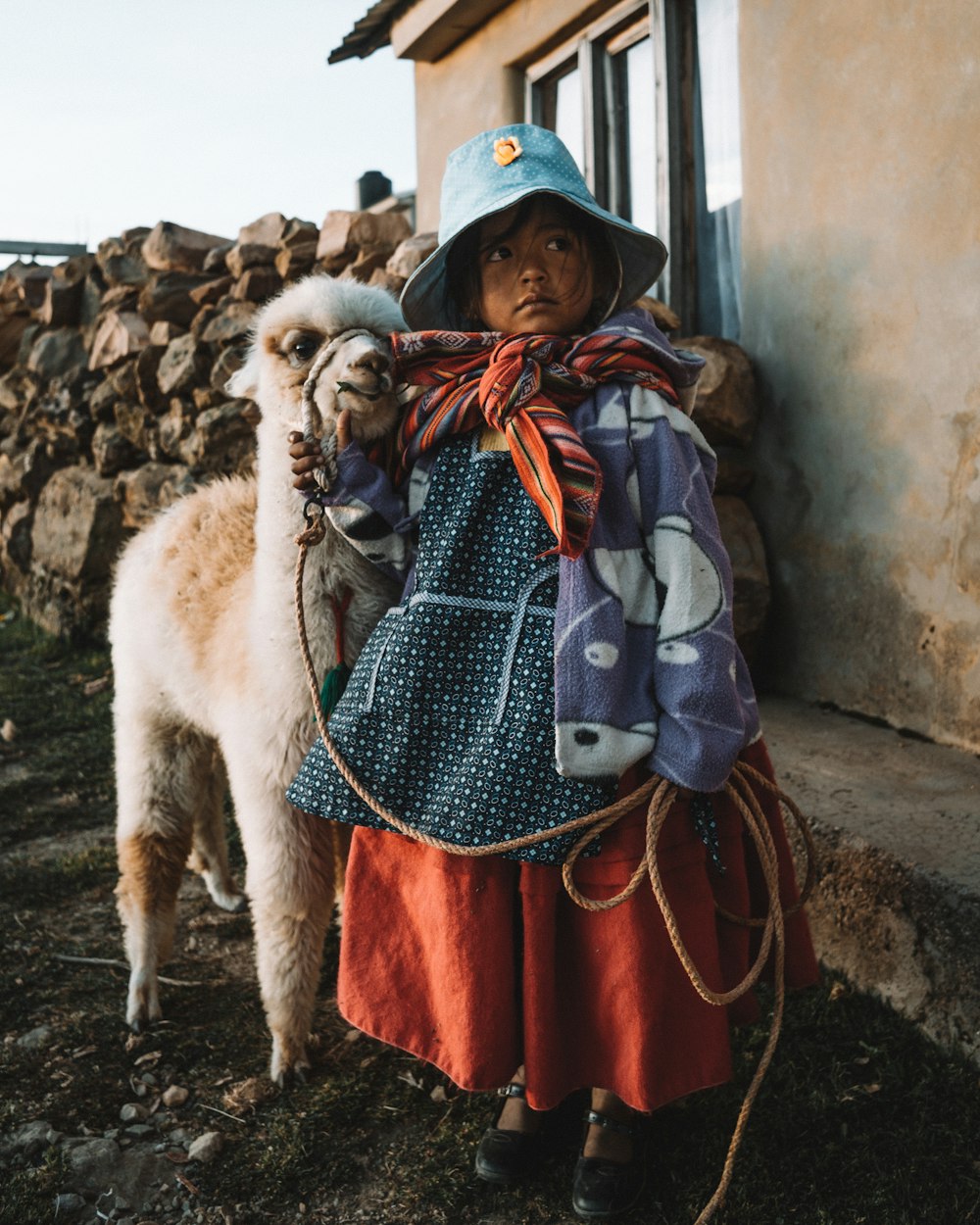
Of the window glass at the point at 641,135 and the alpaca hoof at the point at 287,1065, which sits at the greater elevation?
the window glass at the point at 641,135

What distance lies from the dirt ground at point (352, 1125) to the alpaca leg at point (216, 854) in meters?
0.32

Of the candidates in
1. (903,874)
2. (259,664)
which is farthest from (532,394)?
(903,874)

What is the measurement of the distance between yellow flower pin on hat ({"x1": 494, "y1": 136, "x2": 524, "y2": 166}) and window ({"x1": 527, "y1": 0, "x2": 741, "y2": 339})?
225 centimetres

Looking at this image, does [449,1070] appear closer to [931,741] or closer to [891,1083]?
[891,1083]

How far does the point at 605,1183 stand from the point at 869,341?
2424 mm

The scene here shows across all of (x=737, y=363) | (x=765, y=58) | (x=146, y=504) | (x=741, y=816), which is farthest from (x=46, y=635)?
(x=741, y=816)

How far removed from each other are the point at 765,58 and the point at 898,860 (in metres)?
2.67

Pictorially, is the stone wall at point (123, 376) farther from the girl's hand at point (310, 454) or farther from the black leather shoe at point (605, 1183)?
the black leather shoe at point (605, 1183)

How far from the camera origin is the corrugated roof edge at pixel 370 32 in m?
4.99

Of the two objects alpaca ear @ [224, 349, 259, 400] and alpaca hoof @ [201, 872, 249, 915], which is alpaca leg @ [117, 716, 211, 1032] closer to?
alpaca hoof @ [201, 872, 249, 915]

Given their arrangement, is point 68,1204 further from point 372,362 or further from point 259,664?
point 372,362

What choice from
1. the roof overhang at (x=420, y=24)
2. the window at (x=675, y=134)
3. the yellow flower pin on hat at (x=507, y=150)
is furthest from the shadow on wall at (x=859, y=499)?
the roof overhang at (x=420, y=24)

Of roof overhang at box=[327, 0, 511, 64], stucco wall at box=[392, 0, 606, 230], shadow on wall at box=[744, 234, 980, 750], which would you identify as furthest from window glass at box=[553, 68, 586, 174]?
shadow on wall at box=[744, 234, 980, 750]

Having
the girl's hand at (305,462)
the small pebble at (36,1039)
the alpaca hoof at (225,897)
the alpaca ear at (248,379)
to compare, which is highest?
the alpaca ear at (248,379)
